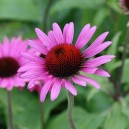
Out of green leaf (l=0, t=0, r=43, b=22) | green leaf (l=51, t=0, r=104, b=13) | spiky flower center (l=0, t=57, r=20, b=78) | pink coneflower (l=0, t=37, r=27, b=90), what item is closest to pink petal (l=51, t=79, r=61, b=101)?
pink coneflower (l=0, t=37, r=27, b=90)

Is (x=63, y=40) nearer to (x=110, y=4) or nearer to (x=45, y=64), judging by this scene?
(x=45, y=64)

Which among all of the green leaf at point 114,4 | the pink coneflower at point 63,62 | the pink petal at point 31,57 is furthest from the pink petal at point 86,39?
the green leaf at point 114,4

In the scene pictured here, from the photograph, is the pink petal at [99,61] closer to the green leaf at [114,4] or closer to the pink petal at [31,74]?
the pink petal at [31,74]

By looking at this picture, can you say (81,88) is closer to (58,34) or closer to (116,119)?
(116,119)

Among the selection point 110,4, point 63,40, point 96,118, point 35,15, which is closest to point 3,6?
point 35,15

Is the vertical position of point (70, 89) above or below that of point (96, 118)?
above

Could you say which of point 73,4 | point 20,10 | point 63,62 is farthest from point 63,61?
point 20,10
